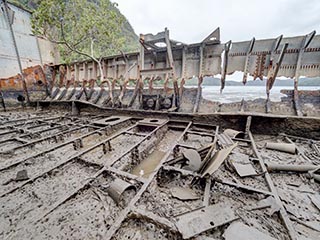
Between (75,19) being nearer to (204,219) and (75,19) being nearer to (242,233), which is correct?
(204,219)

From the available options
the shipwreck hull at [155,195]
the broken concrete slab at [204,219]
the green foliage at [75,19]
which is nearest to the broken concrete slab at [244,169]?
the shipwreck hull at [155,195]

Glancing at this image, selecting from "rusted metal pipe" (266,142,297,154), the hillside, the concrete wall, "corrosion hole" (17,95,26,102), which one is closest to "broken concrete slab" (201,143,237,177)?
"rusted metal pipe" (266,142,297,154)

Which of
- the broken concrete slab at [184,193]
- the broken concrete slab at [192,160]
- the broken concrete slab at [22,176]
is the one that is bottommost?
the broken concrete slab at [184,193]

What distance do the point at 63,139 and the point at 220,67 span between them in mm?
5195

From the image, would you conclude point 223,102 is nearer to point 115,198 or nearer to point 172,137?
point 172,137

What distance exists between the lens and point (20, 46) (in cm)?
802

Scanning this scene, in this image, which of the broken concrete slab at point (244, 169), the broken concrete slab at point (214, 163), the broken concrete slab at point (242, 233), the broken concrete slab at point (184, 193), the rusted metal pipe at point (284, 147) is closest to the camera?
the broken concrete slab at point (242, 233)

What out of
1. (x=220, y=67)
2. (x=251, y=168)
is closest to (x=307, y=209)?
(x=251, y=168)

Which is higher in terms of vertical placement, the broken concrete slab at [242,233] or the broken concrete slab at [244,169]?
the broken concrete slab at [242,233]

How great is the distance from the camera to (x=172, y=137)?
377 cm

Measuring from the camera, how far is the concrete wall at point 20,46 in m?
7.31

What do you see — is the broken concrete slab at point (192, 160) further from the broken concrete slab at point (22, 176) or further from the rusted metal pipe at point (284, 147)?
the broken concrete slab at point (22, 176)

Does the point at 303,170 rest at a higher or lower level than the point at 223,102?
lower

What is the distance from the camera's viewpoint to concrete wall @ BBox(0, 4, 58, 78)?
7.31 m
